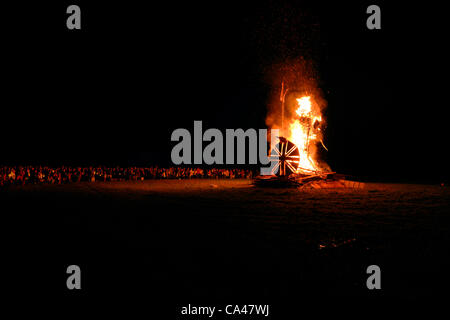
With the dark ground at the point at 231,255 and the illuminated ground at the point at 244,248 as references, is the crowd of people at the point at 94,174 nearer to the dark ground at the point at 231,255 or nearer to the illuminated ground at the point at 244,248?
the illuminated ground at the point at 244,248

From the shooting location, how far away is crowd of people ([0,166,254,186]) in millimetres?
27466

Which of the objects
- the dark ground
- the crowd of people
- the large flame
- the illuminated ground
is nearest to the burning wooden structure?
the large flame

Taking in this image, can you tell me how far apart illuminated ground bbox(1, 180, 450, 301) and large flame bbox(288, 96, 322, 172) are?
626 inches

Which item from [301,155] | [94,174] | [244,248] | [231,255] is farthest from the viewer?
[94,174]

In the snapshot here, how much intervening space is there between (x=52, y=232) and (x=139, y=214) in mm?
3372

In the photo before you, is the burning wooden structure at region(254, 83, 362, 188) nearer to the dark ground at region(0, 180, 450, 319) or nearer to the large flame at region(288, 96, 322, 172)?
the large flame at region(288, 96, 322, 172)

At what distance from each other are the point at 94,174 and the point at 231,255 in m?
28.2

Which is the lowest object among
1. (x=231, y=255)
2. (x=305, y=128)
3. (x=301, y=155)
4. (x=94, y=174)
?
(x=231, y=255)

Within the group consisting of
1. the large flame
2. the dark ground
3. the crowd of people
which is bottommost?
the dark ground

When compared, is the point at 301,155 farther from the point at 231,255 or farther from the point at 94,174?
the point at 231,255

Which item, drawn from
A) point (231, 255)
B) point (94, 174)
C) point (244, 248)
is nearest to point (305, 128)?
point (94, 174)

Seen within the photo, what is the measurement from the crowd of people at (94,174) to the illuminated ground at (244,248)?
16.0 metres

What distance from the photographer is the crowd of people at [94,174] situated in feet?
90.1

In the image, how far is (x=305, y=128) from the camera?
2992 cm
